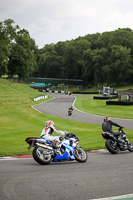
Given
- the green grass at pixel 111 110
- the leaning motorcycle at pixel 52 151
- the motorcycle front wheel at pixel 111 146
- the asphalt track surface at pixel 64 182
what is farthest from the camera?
the green grass at pixel 111 110

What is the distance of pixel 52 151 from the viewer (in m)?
11.3

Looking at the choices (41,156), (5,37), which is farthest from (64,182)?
(5,37)

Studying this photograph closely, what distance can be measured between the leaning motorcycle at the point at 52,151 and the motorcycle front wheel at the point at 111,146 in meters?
2.75

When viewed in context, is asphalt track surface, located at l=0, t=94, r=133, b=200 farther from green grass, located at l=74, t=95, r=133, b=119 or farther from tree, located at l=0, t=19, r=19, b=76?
tree, located at l=0, t=19, r=19, b=76

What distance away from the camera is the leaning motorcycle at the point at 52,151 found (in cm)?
1093

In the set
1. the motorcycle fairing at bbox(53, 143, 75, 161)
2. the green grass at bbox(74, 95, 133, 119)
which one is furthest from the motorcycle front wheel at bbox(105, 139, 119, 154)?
the green grass at bbox(74, 95, 133, 119)

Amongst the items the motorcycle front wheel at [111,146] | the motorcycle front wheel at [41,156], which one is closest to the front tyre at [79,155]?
the motorcycle front wheel at [41,156]

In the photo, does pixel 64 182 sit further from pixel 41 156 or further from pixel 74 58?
pixel 74 58

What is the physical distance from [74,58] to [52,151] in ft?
473

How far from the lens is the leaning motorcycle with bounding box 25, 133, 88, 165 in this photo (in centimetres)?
1093

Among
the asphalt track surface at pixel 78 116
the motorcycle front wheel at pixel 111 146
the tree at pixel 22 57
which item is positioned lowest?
the asphalt track surface at pixel 78 116

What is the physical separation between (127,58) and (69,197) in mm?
118640

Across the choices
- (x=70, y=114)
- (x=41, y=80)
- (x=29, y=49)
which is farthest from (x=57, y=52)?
(x=70, y=114)

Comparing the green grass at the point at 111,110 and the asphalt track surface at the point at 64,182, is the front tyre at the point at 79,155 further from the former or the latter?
the green grass at the point at 111,110
